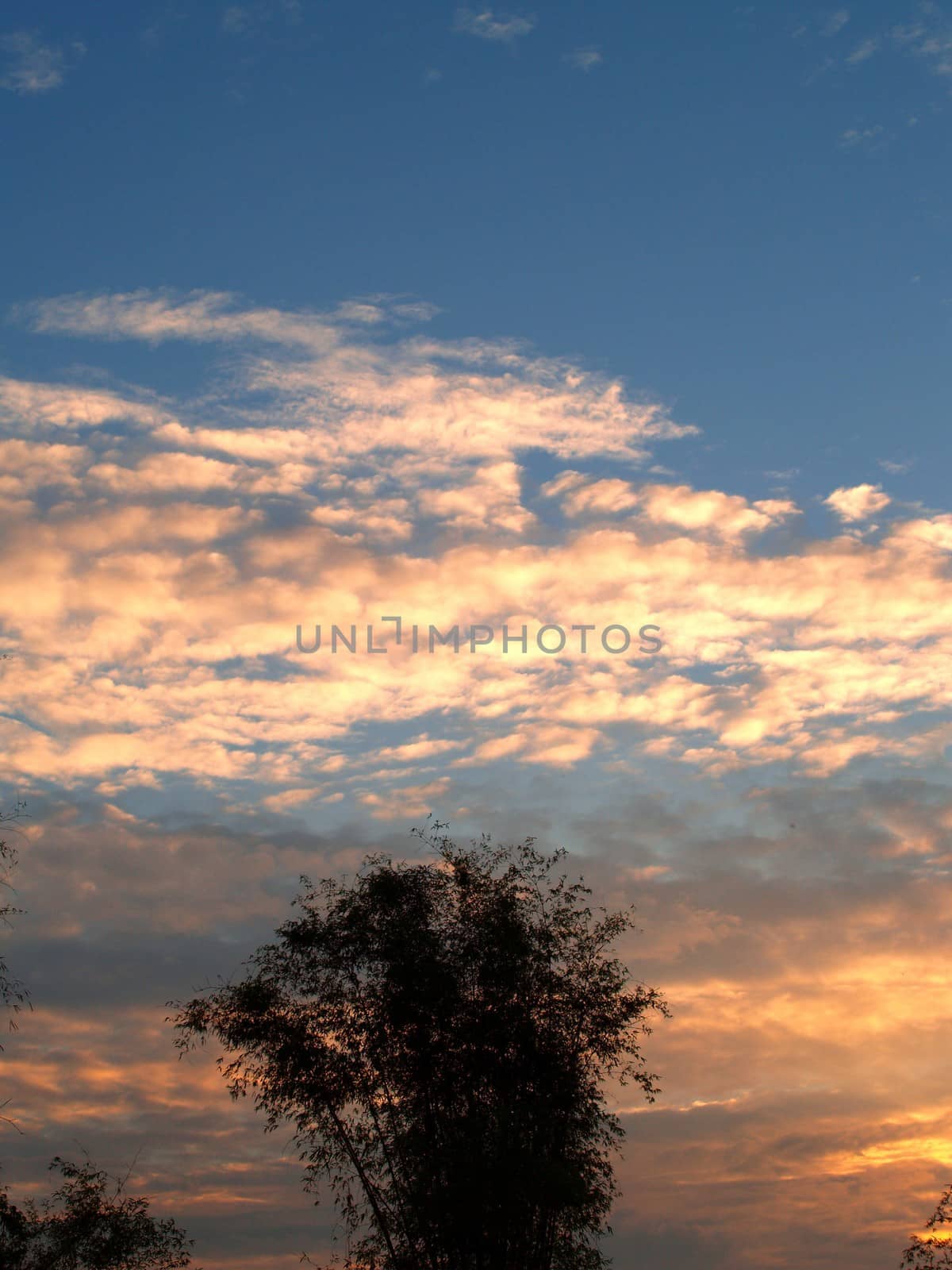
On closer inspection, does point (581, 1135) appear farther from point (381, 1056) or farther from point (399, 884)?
point (399, 884)

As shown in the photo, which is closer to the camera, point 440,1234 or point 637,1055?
point 440,1234

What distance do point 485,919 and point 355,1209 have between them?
4605 millimetres

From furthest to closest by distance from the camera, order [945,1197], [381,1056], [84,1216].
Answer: [84,1216]
[381,1056]
[945,1197]

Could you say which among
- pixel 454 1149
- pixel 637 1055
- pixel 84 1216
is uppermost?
pixel 637 1055

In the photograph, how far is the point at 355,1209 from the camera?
56.0 feet

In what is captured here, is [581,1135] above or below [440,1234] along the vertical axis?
above

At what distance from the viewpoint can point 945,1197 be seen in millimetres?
16141

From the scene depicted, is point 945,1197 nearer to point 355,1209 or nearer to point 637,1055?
point 637,1055

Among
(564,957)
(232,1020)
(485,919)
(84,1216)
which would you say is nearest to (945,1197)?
(564,957)

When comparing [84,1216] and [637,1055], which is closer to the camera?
[637,1055]

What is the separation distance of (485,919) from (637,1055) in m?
3.04

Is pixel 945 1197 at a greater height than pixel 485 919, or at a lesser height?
lesser

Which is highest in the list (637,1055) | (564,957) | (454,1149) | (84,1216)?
(564,957)

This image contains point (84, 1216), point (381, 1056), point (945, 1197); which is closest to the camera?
point (945, 1197)
